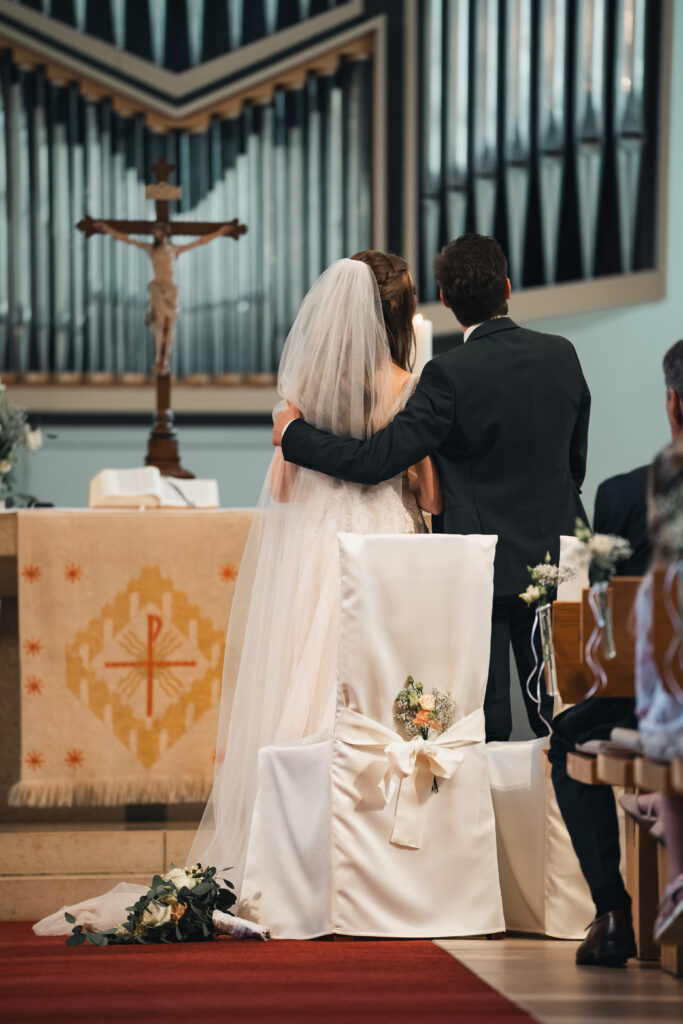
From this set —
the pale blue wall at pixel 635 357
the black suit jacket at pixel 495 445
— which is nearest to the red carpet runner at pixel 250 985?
the black suit jacket at pixel 495 445

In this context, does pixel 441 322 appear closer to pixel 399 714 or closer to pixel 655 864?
pixel 399 714

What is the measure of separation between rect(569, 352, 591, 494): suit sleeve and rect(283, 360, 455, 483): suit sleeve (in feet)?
1.34

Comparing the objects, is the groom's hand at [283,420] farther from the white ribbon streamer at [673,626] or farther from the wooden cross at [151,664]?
the white ribbon streamer at [673,626]

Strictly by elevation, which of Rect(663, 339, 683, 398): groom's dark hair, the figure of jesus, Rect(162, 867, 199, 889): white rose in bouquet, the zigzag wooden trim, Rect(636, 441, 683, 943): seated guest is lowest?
Rect(162, 867, 199, 889): white rose in bouquet

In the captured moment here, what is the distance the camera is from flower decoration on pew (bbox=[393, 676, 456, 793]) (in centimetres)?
347

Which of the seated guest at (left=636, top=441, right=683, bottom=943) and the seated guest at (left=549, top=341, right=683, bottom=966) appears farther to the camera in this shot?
the seated guest at (left=549, top=341, right=683, bottom=966)

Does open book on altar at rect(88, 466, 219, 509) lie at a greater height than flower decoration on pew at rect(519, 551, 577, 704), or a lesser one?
greater

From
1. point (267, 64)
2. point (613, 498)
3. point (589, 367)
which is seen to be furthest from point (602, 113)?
point (613, 498)

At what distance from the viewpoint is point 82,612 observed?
15.6 ft

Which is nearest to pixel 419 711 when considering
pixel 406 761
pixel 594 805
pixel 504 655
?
pixel 406 761

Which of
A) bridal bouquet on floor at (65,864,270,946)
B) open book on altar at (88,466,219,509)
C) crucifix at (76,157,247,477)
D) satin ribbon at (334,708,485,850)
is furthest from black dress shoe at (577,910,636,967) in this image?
crucifix at (76,157,247,477)

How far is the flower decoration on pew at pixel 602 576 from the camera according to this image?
107 inches

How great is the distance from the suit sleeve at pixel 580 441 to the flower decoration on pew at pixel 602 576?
1.22 m

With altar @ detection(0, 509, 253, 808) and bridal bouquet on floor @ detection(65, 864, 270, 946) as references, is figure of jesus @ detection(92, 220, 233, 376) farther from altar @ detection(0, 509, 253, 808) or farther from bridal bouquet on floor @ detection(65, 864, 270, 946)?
bridal bouquet on floor @ detection(65, 864, 270, 946)
